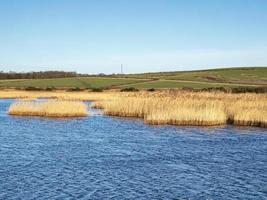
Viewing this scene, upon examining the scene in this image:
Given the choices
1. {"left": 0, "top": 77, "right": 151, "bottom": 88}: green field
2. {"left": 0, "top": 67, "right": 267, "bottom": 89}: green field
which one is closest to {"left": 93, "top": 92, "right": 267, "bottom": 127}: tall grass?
{"left": 0, "top": 67, "right": 267, "bottom": 89}: green field

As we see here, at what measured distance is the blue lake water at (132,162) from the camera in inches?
539

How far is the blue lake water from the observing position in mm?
13695

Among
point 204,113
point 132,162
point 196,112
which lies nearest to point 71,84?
point 196,112

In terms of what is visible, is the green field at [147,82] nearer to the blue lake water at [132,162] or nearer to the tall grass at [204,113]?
the tall grass at [204,113]

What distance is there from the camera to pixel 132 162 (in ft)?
58.7

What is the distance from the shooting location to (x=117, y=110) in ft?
120

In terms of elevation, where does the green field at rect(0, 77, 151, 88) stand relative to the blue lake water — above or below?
above

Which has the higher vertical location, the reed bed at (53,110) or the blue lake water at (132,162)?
the reed bed at (53,110)

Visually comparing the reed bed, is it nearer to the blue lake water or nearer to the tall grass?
the tall grass

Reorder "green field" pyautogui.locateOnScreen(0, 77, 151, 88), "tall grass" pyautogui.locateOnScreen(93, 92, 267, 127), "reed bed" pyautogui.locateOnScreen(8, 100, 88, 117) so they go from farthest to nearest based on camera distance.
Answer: "green field" pyautogui.locateOnScreen(0, 77, 151, 88), "reed bed" pyautogui.locateOnScreen(8, 100, 88, 117), "tall grass" pyautogui.locateOnScreen(93, 92, 267, 127)

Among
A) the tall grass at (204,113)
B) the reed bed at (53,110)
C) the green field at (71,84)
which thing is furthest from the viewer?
the green field at (71,84)

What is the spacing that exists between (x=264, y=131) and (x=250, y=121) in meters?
2.55

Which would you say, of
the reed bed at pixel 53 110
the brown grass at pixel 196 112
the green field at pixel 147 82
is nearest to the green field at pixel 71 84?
the green field at pixel 147 82

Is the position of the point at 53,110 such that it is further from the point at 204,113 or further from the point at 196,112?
the point at 204,113
